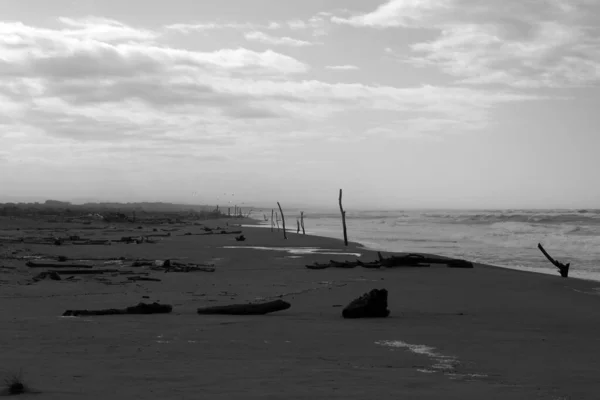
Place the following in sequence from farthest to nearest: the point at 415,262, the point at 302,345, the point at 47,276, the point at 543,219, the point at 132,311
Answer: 1. the point at 543,219
2. the point at 415,262
3. the point at 47,276
4. the point at 132,311
5. the point at 302,345

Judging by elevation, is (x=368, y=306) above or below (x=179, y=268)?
above

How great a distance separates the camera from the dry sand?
5.70 m

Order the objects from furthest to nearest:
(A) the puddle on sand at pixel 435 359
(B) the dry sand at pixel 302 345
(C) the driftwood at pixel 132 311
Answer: (C) the driftwood at pixel 132 311 < (A) the puddle on sand at pixel 435 359 < (B) the dry sand at pixel 302 345

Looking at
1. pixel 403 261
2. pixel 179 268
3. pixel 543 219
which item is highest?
pixel 543 219

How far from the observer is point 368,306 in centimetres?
1078

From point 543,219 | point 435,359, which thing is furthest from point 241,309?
point 543,219

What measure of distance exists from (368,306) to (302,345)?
3.06 metres

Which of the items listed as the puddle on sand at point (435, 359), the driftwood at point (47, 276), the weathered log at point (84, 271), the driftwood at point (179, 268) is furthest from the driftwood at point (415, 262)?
the puddle on sand at point (435, 359)

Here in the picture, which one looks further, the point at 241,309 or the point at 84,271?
the point at 84,271

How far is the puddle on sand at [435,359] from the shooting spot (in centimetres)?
645

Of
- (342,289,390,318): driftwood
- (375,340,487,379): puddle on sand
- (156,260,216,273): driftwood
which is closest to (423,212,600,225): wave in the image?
(156,260,216,273): driftwood

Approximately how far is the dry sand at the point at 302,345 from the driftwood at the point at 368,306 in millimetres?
373

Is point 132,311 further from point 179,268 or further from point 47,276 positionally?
point 179,268

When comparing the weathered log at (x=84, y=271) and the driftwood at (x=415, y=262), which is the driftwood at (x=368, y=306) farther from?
the driftwood at (x=415, y=262)
